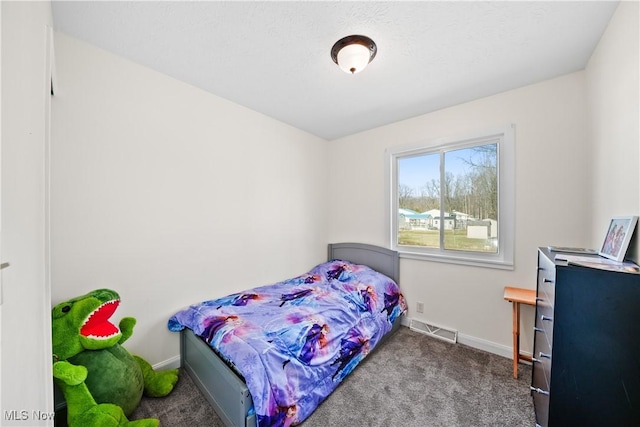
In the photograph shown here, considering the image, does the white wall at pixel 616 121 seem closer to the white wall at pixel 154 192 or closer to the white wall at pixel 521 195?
the white wall at pixel 521 195

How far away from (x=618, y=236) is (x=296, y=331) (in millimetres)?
1983

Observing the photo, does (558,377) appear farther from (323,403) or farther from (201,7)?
(201,7)

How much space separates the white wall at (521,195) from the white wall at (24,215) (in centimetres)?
288

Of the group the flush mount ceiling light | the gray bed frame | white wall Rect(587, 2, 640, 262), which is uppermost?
the flush mount ceiling light

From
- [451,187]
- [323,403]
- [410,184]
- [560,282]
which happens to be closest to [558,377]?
[560,282]

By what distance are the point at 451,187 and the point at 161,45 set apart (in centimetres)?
289

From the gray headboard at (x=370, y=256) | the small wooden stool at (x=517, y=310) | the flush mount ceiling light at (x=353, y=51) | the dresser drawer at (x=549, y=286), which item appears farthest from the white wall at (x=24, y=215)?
the gray headboard at (x=370, y=256)

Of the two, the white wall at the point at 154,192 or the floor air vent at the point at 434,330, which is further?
the floor air vent at the point at 434,330

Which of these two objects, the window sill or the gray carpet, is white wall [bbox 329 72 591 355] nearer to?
the window sill

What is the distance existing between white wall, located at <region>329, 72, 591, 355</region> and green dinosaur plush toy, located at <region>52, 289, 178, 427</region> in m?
2.61

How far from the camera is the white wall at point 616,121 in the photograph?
125cm

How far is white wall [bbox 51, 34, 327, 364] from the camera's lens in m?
1.64

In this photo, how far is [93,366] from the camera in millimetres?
1434

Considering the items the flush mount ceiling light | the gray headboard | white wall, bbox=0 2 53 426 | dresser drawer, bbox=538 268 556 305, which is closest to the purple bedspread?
the gray headboard
